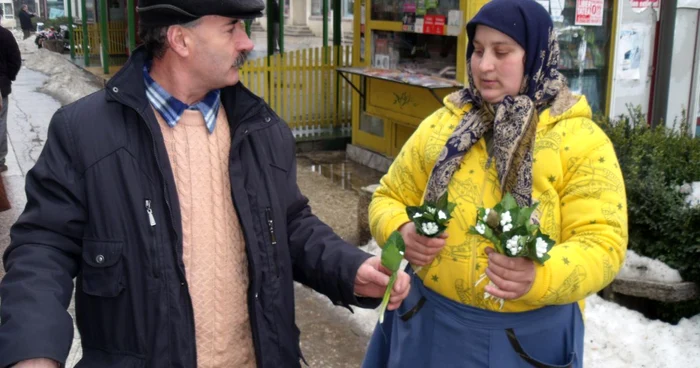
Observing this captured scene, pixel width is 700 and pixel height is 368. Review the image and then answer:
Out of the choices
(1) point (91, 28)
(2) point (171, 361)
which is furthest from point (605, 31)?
(1) point (91, 28)

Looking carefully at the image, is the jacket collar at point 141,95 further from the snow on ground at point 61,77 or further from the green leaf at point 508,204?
the snow on ground at point 61,77

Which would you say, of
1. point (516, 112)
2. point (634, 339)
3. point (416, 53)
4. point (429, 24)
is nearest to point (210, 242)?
point (516, 112)

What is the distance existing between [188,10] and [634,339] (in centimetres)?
310

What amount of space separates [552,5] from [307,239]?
5162 millimetres

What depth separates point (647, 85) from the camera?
7387 millimetres

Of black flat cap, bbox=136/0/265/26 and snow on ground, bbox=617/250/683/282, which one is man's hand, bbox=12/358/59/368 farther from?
snow on ground, bbox=617/250/683/282

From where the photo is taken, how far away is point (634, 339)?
12.8 feet

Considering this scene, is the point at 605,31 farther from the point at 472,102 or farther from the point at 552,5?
the point at 472,102

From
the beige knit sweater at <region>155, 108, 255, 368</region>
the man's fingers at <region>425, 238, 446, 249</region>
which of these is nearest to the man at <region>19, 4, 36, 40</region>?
the beige knit sweater at <region>155, 108, 255, 368</region>

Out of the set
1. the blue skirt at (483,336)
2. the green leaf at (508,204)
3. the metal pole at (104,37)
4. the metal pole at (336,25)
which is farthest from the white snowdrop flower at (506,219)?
the metal pole at (104,37)

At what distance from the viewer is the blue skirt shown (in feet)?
7.14

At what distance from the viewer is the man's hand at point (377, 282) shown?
198cm

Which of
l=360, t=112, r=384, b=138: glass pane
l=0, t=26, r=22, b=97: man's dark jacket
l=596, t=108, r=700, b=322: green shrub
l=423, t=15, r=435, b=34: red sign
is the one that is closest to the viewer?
l=596, t=108, r=700, b=322: green shrub

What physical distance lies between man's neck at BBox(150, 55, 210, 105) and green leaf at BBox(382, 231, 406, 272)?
2.32 ft
